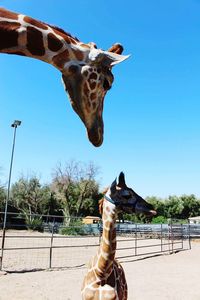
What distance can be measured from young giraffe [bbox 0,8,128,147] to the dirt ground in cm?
480

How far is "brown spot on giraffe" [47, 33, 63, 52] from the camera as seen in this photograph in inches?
64.6

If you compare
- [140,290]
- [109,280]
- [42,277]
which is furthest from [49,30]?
[42,277]

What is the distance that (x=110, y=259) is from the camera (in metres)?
3.68

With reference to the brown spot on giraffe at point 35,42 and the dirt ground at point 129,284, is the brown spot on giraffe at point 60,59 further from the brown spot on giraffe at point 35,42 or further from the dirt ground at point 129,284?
the dirt ground at point 129,284

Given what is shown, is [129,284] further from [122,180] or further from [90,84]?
[90,84]

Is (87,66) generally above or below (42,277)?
above

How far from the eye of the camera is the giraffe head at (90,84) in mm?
1621

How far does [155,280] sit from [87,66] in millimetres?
6972

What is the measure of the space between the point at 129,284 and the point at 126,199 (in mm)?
3542

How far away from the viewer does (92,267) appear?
371 centimetres

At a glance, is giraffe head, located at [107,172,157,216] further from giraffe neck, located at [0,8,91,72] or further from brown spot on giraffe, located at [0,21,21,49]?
brown spot on giraffe, located at [0,21,21,49]

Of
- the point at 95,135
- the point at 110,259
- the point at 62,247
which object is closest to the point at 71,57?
the point at 95,135

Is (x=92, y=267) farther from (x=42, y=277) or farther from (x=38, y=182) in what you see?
(x=38, y=182)

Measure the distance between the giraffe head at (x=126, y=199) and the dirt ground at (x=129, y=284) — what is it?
221cm
